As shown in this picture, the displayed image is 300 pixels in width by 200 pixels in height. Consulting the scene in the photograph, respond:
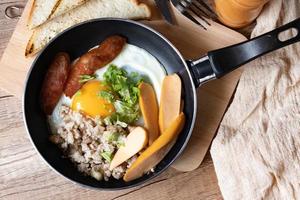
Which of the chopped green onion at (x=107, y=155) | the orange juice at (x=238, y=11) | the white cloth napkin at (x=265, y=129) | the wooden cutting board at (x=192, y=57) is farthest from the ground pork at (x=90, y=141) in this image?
the orange juice at (x=238, y=11)

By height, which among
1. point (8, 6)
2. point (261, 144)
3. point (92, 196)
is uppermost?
point (8, 6)

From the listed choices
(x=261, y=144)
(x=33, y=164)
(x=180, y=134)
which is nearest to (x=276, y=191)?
(x=261, y=144)

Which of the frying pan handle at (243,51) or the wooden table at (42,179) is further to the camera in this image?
the wooden table at (42,179)

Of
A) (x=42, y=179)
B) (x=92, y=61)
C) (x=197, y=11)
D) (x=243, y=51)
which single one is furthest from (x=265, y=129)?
(x=42, y=179)

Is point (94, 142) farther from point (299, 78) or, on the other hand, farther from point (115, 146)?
point (299, 78)

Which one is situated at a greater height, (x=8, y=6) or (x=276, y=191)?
(x=8, y=6)

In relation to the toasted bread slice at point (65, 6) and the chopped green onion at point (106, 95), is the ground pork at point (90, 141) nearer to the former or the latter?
the chopped green onion at point (106, 95)

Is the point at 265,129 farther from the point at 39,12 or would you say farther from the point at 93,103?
the point at 39,12
